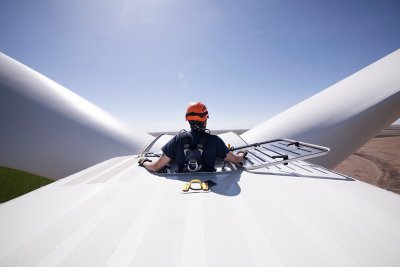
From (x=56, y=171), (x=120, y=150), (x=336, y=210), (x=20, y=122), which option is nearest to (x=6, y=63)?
(x=20, y=122)

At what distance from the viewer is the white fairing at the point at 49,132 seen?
5.15 metres

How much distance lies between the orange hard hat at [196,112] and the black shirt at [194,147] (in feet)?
0.85

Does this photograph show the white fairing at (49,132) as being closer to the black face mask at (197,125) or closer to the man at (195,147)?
the man at (195,147)

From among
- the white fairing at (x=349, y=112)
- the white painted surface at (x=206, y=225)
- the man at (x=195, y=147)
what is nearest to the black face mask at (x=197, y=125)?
the man at (x=195, y=147)

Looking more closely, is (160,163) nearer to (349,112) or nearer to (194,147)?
(194,147)

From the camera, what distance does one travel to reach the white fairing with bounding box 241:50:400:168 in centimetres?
467

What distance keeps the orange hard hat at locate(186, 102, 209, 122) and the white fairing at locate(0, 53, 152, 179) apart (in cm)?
326

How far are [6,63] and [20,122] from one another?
273cm

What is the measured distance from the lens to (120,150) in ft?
18.1

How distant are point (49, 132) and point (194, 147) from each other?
4859 millimetres

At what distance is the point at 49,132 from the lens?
531cm

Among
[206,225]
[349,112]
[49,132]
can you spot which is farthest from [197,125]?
[49,132]

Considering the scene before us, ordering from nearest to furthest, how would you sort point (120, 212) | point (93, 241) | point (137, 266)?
point (137, 266), point (93, 241), point (120, 212)

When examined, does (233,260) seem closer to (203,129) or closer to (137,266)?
(137,266)
